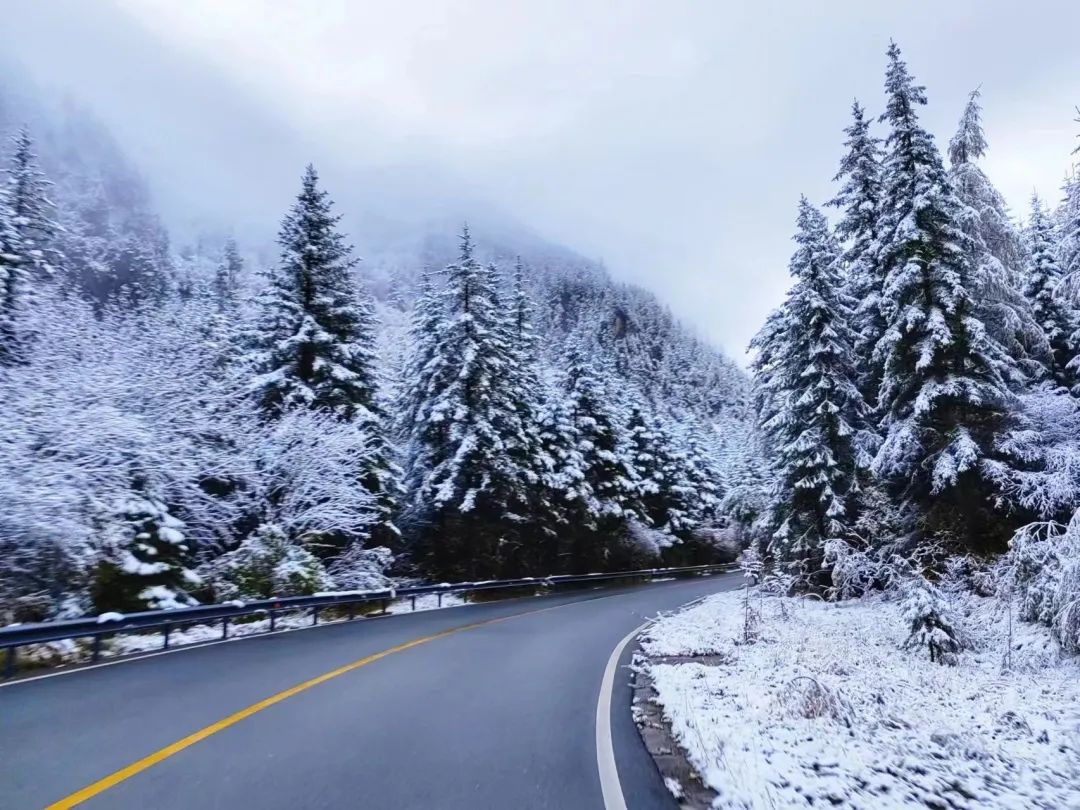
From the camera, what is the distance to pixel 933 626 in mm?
11031

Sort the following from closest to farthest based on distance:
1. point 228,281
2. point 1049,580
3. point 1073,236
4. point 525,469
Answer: point 1049,580 → point 1073,236 → point 525,469 → point 228,281

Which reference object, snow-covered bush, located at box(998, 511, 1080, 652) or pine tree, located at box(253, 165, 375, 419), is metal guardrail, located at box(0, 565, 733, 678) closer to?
pine tree, located at box(253, 165, 375, 419)

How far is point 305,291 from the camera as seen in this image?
2444 centimetres

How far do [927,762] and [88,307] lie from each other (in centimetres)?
2092

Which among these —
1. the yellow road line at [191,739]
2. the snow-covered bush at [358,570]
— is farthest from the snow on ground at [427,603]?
the yellow road line at [191,739]

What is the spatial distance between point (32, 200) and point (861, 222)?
29925mm

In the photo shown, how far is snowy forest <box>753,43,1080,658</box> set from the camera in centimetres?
1695

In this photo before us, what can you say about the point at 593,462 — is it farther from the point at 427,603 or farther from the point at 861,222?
the point at 861,222

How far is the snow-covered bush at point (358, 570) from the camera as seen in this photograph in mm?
21797

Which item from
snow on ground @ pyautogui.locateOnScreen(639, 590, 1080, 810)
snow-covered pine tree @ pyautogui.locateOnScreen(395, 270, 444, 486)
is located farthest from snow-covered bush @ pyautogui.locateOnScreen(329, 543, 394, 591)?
snow on ground @ pyautogui.locateOnScreen(639, 590, 1080, 810)

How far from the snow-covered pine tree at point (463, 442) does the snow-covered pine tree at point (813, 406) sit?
10.9 m

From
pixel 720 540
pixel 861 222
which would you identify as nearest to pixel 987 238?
pixel 861 222

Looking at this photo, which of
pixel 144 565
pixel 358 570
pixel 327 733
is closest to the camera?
pixel 327 733

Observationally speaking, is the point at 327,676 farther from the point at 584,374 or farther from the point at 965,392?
the point at 584,374
